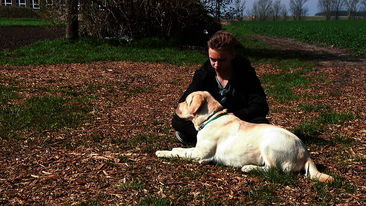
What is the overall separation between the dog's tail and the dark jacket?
1.32 meters

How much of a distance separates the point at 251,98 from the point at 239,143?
1.23 meters

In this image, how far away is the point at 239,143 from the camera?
4.85 m

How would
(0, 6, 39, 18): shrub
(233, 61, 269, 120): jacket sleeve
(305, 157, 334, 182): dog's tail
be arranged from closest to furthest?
(305, 157, 334, 182): dog's tail → (233, 61, 269, 120): jacket sleeve → (0, 6, 39, 18): shrub

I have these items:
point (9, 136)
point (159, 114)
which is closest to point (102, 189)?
point (9, 136)

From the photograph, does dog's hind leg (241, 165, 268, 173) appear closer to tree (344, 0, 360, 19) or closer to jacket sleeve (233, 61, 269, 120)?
jacket sleeve (233, 61, 269, 120)

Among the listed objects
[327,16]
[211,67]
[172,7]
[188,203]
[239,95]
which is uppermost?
[327,16]

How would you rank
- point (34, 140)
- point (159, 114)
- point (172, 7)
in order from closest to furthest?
point (34, 140)
point (159, 114)
point (172, 7)

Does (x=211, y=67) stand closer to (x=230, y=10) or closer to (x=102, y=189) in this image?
(x=102, y=189)

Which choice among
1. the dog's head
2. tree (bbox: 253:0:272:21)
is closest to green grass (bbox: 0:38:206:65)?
the dog's head

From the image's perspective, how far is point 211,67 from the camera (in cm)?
585

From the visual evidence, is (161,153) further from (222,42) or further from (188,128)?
(222,42)

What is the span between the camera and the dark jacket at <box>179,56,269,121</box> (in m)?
5.73

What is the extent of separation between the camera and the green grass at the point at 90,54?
49.3ft

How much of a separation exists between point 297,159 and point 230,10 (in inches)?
696
